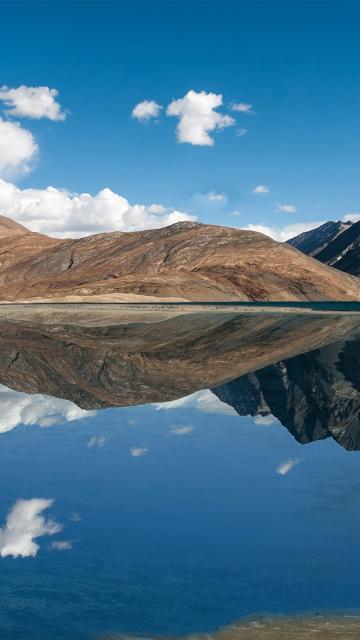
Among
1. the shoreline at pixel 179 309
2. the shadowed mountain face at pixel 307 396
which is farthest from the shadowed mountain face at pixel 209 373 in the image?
the shoreline at pixel 179 309

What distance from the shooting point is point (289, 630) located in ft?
11.8

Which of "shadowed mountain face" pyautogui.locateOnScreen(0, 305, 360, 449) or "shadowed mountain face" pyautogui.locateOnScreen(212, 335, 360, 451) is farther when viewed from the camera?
"shadowed mountain face" pyautogui.locateOnScreen(0, 305, 360, 449)

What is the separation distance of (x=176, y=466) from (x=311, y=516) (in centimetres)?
194

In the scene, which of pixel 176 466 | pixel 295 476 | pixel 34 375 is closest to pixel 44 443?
pixel 176 466

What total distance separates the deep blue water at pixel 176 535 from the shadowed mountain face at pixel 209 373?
2083 millimetres

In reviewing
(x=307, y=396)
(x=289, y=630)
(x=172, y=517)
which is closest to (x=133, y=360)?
(x=307, y=396)

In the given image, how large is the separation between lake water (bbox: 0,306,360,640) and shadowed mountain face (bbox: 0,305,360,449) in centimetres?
19

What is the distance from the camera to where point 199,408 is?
10.7m

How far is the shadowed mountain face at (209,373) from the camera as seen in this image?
10333 millimetres

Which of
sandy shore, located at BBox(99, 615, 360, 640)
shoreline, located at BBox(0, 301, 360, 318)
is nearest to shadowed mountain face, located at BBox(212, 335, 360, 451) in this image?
sandy shore, located at BBox(99, 615, 360, 640)

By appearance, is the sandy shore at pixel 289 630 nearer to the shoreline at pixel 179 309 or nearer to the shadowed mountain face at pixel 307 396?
the shadowed mountain face at pixel 307 396

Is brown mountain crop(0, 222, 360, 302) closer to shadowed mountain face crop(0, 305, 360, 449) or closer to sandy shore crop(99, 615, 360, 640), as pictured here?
shadowed mountain face crop(0, 305, 360, 449)

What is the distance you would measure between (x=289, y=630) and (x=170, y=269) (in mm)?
117968

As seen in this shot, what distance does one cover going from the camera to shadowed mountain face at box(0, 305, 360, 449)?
33.9 feet
